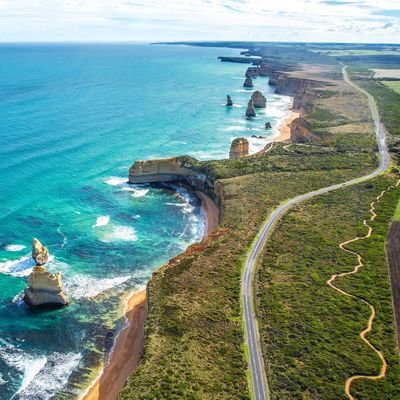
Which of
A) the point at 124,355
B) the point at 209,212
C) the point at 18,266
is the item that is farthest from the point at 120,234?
the point at 124,355

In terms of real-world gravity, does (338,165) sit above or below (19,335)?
above

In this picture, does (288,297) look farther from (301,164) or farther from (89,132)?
(89,132)

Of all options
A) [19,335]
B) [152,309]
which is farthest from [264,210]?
[19,335]

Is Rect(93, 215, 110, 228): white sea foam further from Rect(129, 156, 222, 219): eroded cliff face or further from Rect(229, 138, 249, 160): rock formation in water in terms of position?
Rect(229, 138, 249, 160): rock formation in water

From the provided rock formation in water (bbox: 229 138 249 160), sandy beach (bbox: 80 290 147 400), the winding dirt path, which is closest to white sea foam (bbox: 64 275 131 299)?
sandy beach (bbox: 80 290 147 400)

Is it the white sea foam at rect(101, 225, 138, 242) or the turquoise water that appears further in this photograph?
the white sea foam at rect(101, 225, 138, 242)

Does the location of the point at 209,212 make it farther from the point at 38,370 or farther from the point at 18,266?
the point at 38,370
